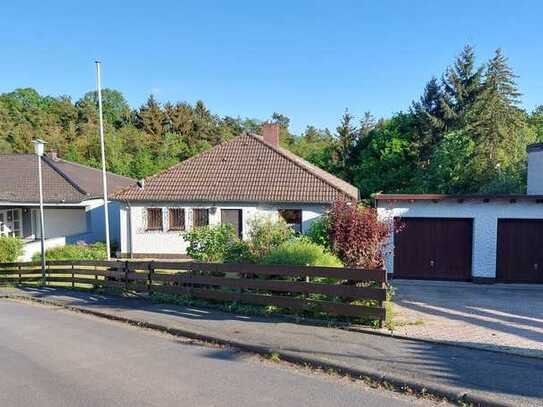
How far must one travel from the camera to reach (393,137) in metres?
39.8

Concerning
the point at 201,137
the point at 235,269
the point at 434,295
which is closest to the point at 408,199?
the point at 434,295

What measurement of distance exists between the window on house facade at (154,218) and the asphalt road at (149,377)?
12850 millimetres

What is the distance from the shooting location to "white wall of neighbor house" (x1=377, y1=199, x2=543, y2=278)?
45.2 feet

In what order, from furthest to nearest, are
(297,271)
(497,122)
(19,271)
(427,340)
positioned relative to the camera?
(497,122)
(19,271)
(297,271)
(427,340)

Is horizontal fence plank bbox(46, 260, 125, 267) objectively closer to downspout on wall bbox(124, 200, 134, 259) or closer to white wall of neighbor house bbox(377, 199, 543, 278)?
downspout on wall bbox(124, 200, 134, 259)

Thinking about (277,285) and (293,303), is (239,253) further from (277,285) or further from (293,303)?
(293,303)

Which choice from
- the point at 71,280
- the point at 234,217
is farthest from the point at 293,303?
the point at 234,217

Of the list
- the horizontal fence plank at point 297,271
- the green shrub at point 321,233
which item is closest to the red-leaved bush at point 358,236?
the green shrub at point 321,233

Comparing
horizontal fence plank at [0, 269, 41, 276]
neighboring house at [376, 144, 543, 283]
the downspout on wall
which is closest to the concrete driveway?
neighboring house at [376, 144, 543, 283]

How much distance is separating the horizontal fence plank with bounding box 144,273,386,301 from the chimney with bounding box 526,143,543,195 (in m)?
10.1

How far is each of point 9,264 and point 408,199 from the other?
49.4ft

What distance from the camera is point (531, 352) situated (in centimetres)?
680

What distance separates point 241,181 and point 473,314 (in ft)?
44.6

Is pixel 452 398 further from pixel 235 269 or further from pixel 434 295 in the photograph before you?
pixel 434 295
